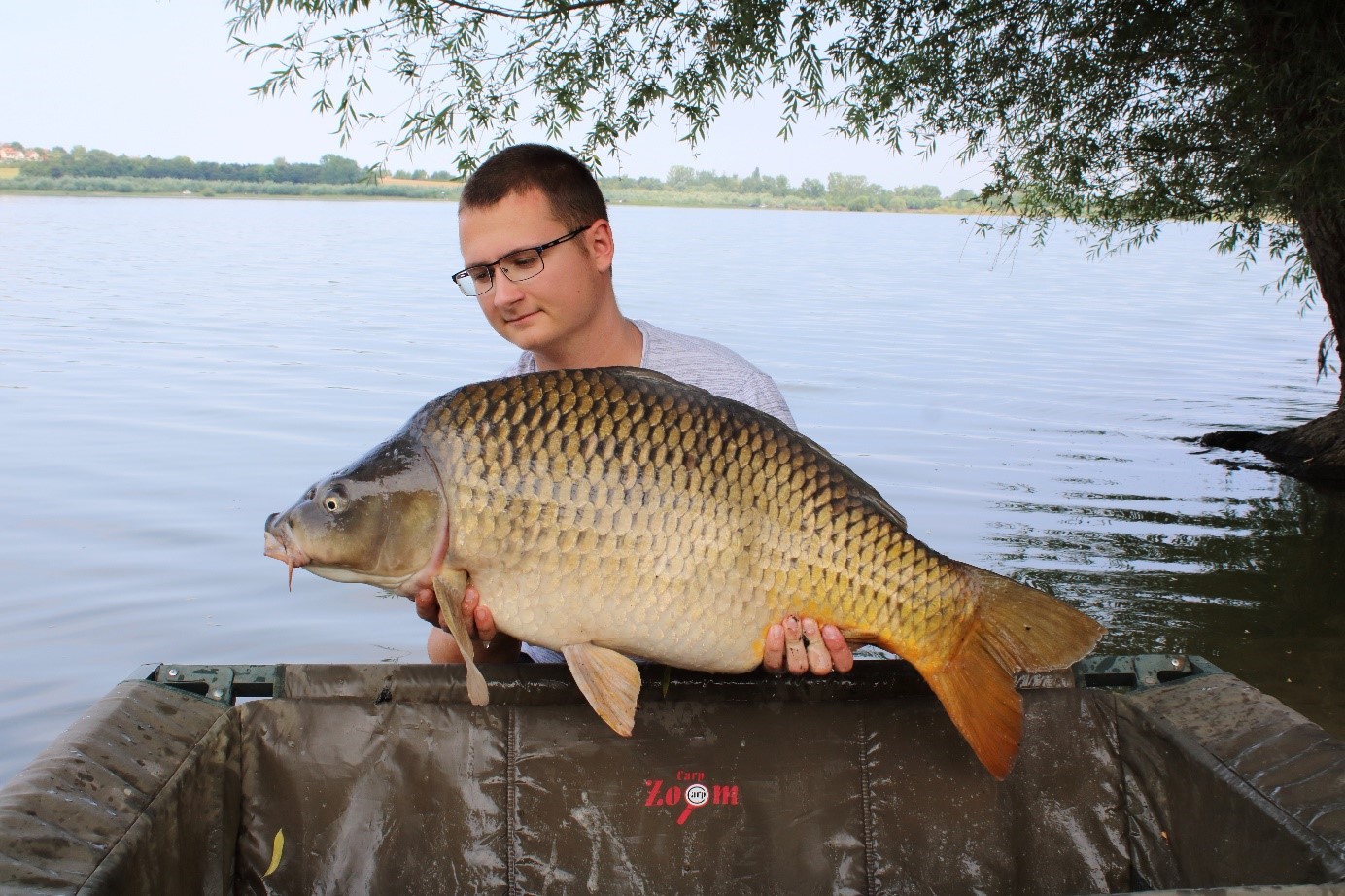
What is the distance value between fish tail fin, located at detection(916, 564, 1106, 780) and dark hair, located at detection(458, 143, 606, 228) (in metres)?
0.98

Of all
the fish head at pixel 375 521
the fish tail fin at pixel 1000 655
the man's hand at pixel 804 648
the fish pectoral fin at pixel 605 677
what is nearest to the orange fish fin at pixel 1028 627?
the fish tail fin at pixel 1000 655

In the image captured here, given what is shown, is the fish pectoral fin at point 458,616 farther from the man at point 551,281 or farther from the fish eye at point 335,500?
the man at point 551,281

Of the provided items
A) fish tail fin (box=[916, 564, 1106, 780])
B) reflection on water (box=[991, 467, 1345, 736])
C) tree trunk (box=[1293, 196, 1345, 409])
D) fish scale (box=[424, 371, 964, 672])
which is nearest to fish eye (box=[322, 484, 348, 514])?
fish scale (box=[424, 371, 964, 672])

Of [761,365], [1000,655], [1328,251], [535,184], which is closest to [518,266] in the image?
[535,184]

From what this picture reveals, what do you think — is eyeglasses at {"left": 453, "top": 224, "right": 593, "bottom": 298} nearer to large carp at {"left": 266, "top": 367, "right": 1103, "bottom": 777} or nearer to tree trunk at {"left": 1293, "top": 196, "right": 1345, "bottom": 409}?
large carp at {"left": 266, "top": 367, "right": 1103, "bottom": 777}

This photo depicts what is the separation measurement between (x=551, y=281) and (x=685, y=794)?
2.91ft

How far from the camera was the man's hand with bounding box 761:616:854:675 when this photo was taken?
173 centimetres

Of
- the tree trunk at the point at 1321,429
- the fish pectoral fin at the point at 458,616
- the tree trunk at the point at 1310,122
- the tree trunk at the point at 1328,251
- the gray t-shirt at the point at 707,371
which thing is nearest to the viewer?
the fish pectoral fin at the point at 458,616

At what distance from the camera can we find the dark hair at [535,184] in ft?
7.26

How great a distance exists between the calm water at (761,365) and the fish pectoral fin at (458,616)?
211cm

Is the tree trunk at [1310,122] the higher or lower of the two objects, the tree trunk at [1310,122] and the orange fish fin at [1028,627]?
the higher

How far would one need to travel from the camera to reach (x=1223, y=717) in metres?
1.92

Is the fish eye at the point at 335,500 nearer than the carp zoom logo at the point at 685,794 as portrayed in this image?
Yes

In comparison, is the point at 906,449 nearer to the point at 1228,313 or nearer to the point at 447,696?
the point at 447,696
